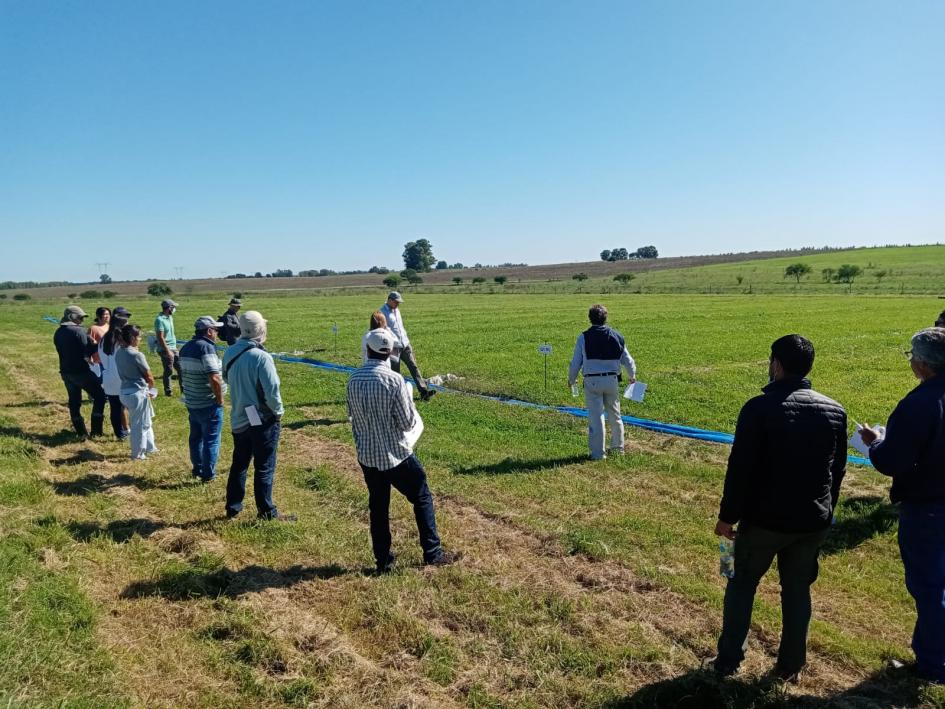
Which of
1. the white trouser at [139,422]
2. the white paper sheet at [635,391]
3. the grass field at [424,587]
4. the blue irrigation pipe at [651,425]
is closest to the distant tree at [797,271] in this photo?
the blue irrigation pipe at [651,425]

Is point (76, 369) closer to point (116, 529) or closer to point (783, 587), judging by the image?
point (116, 529)

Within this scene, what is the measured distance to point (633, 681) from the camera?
12.8 ft

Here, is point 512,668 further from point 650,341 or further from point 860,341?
point 860,341

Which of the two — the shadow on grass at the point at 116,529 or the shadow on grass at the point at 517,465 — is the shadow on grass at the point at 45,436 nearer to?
the shadow on grass at the point at 116,529

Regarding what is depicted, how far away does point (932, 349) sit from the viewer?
3832mm

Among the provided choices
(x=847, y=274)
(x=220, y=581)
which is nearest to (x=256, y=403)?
(x=220, y=581)

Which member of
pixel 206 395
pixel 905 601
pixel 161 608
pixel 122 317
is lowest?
pixel 905 601

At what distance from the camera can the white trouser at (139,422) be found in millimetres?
8508

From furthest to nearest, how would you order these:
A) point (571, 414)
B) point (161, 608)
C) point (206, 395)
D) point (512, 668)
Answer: point (571, 414) → point (206, 395) → point (161, 608) → point (512, 668)

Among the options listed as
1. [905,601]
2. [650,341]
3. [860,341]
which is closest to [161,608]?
[905,601]

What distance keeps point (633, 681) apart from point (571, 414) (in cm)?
771

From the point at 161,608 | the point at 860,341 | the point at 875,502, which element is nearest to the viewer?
the point at 161,608

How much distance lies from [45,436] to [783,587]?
11.3 metres

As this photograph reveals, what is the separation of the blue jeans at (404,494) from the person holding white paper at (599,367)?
356 centimetres
